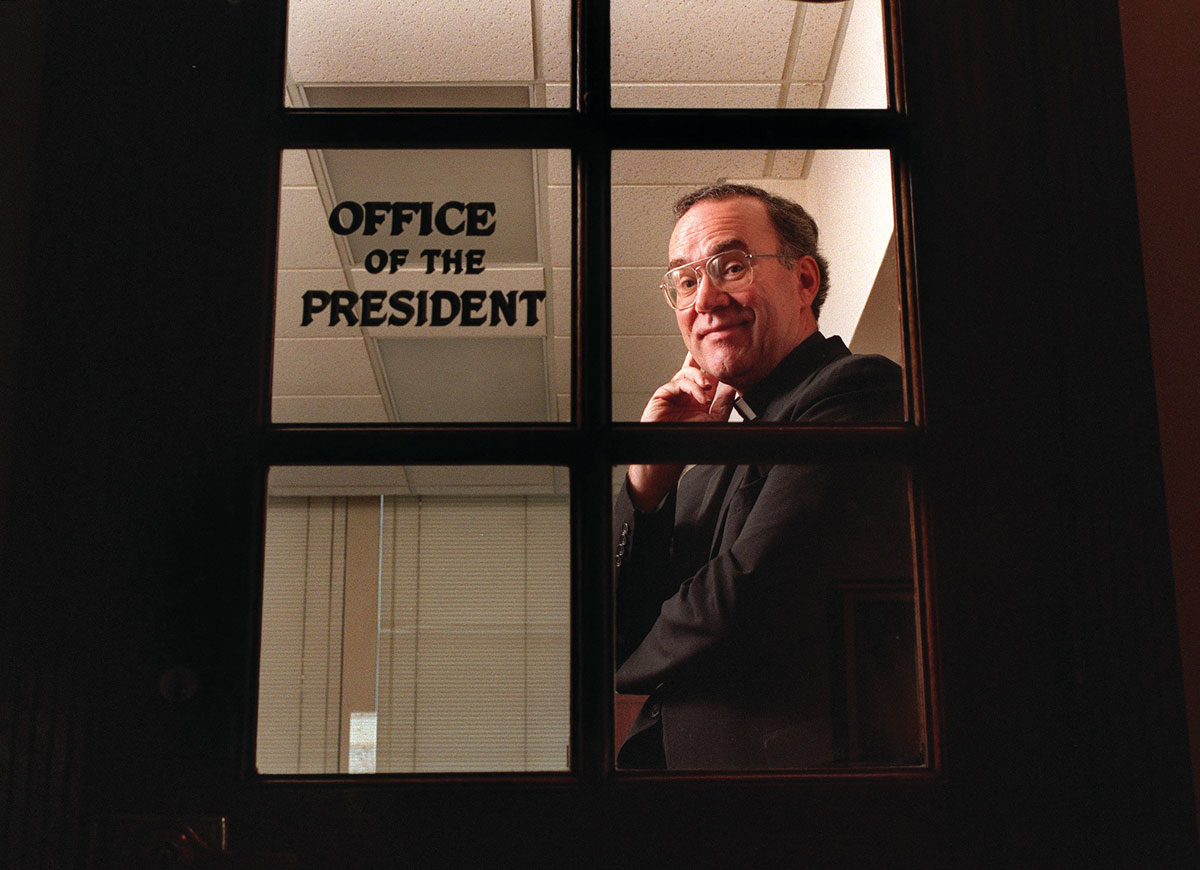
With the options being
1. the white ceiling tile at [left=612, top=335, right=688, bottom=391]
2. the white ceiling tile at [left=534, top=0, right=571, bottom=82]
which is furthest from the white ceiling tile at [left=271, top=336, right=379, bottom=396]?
the white ceiling tile at [left=534, top=0, right=571, bottom=82]

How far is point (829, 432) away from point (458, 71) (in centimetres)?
51

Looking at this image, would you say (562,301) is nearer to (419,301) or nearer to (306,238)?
(419,301)

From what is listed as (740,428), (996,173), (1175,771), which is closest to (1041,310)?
(996,173)

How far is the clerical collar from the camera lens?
1.01 meters

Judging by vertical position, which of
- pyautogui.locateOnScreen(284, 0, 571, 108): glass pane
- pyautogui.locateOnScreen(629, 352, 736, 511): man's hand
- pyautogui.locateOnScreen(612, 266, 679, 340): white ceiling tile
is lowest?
pyautogui.locateOnScreen(629, 352, 736, 511): man's hand

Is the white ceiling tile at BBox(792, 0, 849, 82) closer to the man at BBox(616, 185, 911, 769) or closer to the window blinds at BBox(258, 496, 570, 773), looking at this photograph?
the man at BBox(616, 185, 911, 769)

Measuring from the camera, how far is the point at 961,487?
3.18 ft

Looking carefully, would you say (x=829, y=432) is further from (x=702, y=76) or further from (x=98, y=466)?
(x=98, y=466)

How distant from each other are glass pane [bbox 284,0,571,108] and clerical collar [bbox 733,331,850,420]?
336mm

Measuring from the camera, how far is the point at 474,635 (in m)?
0.93

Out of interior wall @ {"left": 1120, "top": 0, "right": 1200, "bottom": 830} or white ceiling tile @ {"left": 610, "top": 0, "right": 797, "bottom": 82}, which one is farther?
white ceiling tile @ {"left": 610, "top": 0, "right": 797, "bottom": 82}

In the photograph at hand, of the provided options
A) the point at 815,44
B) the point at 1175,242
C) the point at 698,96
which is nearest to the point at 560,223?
the point at 698,96

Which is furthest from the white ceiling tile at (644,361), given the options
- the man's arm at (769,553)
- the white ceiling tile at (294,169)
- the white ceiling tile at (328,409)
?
the white ceiling tile at (294,169)

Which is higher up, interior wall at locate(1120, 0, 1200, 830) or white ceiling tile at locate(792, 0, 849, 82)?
white ceiling tile at locate(792, 0, 849, 82)
